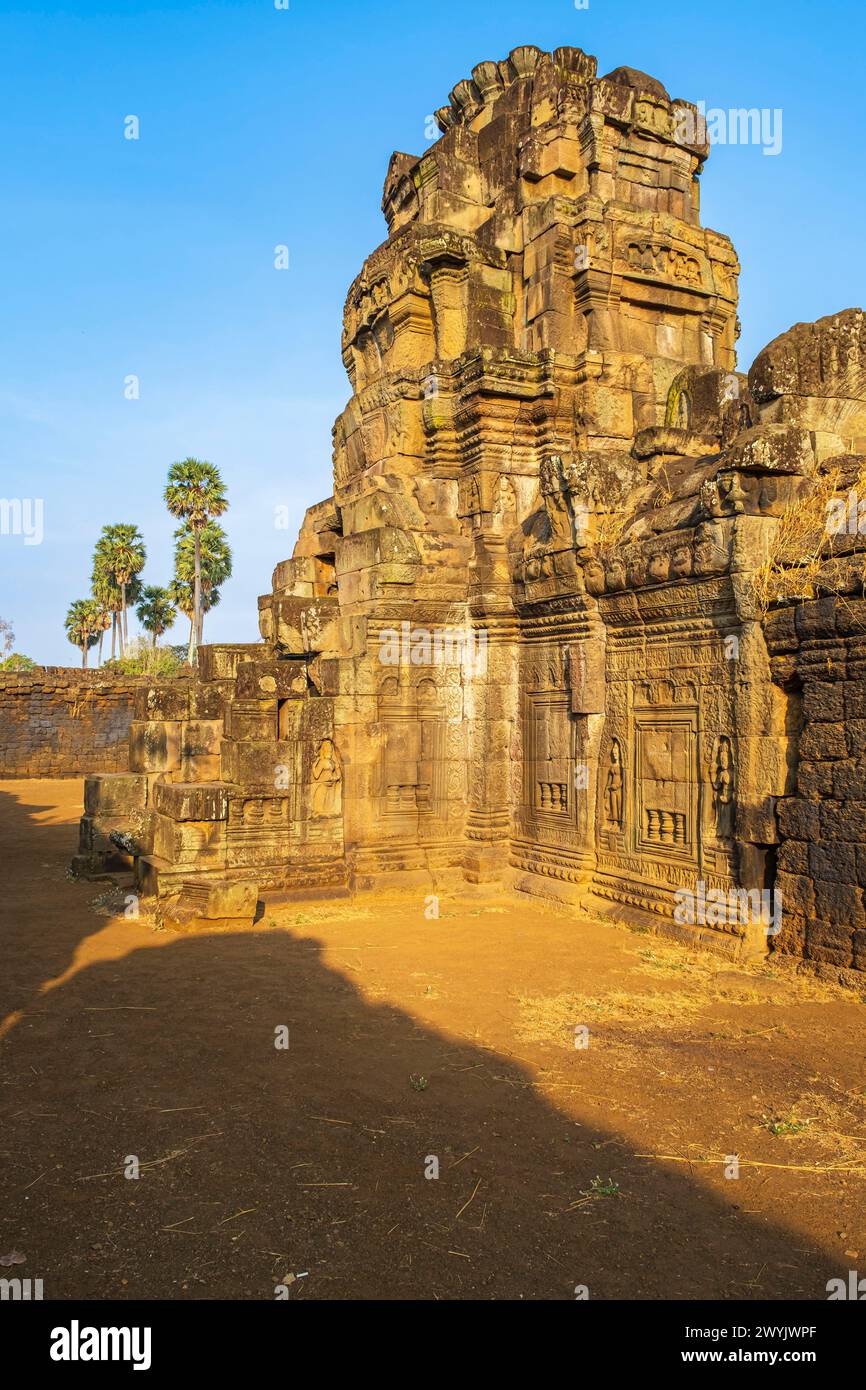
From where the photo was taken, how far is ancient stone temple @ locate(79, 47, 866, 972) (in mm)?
7059

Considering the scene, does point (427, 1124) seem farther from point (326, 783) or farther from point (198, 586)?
point (198, 586)

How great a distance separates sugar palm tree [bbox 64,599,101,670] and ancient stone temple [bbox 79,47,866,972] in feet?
127

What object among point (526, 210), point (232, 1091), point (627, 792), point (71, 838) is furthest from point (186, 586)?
point (232, 1091)

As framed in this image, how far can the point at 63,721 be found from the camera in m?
26.9

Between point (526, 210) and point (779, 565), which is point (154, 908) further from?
point (526, 210)

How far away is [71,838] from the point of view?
48.8 feet

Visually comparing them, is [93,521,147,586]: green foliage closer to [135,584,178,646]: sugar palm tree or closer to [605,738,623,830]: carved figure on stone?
[135,584,178,646]: sugar palm tree

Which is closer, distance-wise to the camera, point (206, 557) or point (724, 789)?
point (724, 789)

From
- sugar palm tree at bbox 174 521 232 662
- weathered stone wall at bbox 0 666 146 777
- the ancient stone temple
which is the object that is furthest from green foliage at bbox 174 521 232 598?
the ancient stone temple

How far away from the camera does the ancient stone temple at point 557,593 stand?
7059 millimetres

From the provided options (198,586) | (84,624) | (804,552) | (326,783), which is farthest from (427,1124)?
(84,624)

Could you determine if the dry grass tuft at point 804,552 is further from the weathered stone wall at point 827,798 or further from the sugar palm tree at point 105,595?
the sugar palm tree at point 105,595

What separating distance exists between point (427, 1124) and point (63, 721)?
2486cm

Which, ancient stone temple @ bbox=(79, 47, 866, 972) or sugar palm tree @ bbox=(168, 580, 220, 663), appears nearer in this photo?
ancient stone temple @ bbox=(79, 47, 866, 972)
